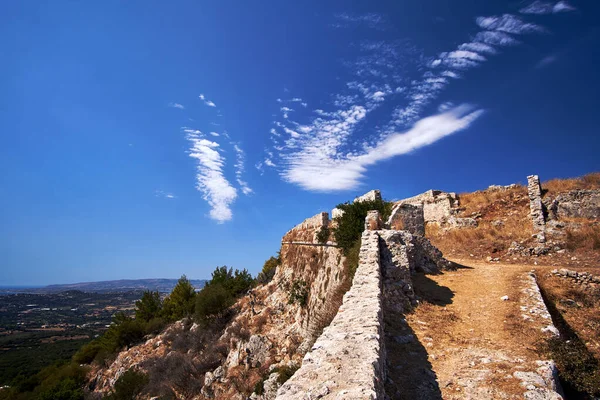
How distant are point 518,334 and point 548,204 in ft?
50.4

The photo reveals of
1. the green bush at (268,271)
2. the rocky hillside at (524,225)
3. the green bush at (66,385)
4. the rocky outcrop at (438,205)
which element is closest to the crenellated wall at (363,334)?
the rocky hillside at (524,225)

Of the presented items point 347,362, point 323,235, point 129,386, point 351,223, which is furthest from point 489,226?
point 129,386

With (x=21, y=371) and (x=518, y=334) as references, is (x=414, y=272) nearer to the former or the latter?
(x=518, y=334)

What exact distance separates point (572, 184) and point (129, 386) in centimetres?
3287

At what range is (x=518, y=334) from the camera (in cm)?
505

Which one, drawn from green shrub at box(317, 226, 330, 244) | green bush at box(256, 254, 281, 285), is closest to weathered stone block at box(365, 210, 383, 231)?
green shrub at box(317, 226, 330, 244)

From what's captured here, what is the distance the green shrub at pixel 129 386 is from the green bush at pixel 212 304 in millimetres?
5492

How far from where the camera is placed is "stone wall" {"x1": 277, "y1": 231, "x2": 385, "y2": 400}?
254 centimetres

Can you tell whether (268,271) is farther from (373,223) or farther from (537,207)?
(537,207)

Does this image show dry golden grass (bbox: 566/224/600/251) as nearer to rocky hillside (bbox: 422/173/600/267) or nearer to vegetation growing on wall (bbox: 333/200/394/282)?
rocky hillside (bbox: 422/173/600/267)

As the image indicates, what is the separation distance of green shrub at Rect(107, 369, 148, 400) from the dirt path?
71.8 feet

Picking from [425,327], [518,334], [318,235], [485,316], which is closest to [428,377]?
[425,327]

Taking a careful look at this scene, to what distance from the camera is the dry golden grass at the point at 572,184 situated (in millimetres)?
16453

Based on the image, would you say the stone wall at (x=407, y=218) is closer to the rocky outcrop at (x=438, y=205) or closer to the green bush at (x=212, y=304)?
the rocky outcrop at (x=438, y=205)
